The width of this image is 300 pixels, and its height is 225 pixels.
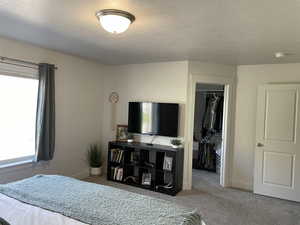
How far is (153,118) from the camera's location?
3.97m

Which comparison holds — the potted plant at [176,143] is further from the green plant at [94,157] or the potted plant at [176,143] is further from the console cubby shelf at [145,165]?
the green plant at [94,157]

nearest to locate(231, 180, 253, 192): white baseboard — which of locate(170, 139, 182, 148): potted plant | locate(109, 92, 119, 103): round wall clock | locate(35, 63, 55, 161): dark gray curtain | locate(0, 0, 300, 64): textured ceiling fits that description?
locate(170, 139, 182, 148): potted plant

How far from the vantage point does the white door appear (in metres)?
3.55

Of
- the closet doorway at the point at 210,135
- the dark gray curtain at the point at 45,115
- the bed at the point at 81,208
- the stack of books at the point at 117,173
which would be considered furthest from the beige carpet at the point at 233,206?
the bed at the point at 81,208

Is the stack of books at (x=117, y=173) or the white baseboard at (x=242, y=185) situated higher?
the stack of books at (x=117, y=173)

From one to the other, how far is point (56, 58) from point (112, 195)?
2642 mm

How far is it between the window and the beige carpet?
144cm

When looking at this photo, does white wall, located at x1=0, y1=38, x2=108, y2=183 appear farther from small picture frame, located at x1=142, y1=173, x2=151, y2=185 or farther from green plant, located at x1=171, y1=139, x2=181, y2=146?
green plant, located at x1=171, y1=139, x2=181, y2=146

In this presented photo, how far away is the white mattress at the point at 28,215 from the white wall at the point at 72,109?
1590 millimetres

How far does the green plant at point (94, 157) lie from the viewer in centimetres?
432

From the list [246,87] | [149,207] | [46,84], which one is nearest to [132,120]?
[46,84]

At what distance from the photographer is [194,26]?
225cm

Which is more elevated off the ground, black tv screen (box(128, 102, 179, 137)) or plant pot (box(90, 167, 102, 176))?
black tv screen (box(128, 102, 179, 137))

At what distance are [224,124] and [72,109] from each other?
9.27ft
